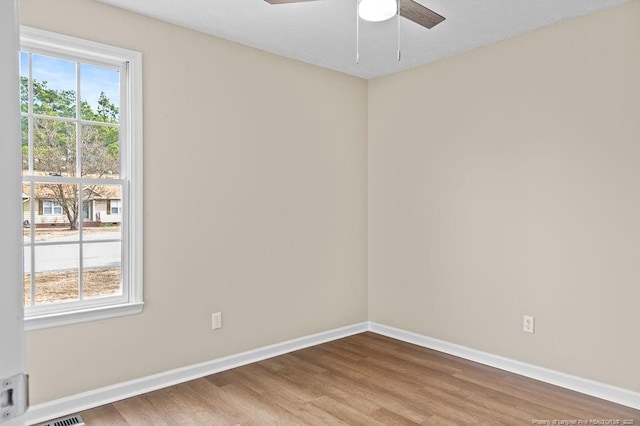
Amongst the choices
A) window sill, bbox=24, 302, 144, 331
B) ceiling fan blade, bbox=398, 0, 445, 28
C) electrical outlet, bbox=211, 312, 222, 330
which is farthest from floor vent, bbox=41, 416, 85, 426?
ceiling fan blade, bbox=398, 0, 445, 28

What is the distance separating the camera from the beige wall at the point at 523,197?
2809mm

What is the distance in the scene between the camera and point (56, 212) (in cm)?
269

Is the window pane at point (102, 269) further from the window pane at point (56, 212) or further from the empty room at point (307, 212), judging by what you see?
the window pane at point (56, 212)

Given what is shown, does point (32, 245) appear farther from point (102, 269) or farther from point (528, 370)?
point (528, 370)

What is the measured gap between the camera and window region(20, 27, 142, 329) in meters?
2.59

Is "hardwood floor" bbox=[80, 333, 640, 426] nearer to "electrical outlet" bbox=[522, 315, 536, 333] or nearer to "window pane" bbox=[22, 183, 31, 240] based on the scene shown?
"electrical outlet" bbox=[522, 315, 536, 333]

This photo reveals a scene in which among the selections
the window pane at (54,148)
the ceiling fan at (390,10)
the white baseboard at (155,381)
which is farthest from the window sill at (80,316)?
the ceiling fan at (390,10)

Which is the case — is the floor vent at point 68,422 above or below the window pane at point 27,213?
below

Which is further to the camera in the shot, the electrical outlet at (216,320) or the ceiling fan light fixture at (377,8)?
the electrical outlet at (216,320)

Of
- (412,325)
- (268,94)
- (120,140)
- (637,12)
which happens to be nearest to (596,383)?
(412,325)

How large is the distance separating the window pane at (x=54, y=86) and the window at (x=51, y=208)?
0.55m

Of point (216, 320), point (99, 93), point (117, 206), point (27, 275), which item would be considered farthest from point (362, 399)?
point (99, 93)

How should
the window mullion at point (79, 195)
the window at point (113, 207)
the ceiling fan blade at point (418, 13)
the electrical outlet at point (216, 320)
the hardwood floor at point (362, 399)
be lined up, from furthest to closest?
the electrical outlet at point (216, 320)
the window at point (113, 207)
the window mullion at point (79, 195)
the hardwood floor at point (362, 399)
the ceiling fan blade at point (418, 13)

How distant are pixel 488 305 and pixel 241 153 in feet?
7.68
